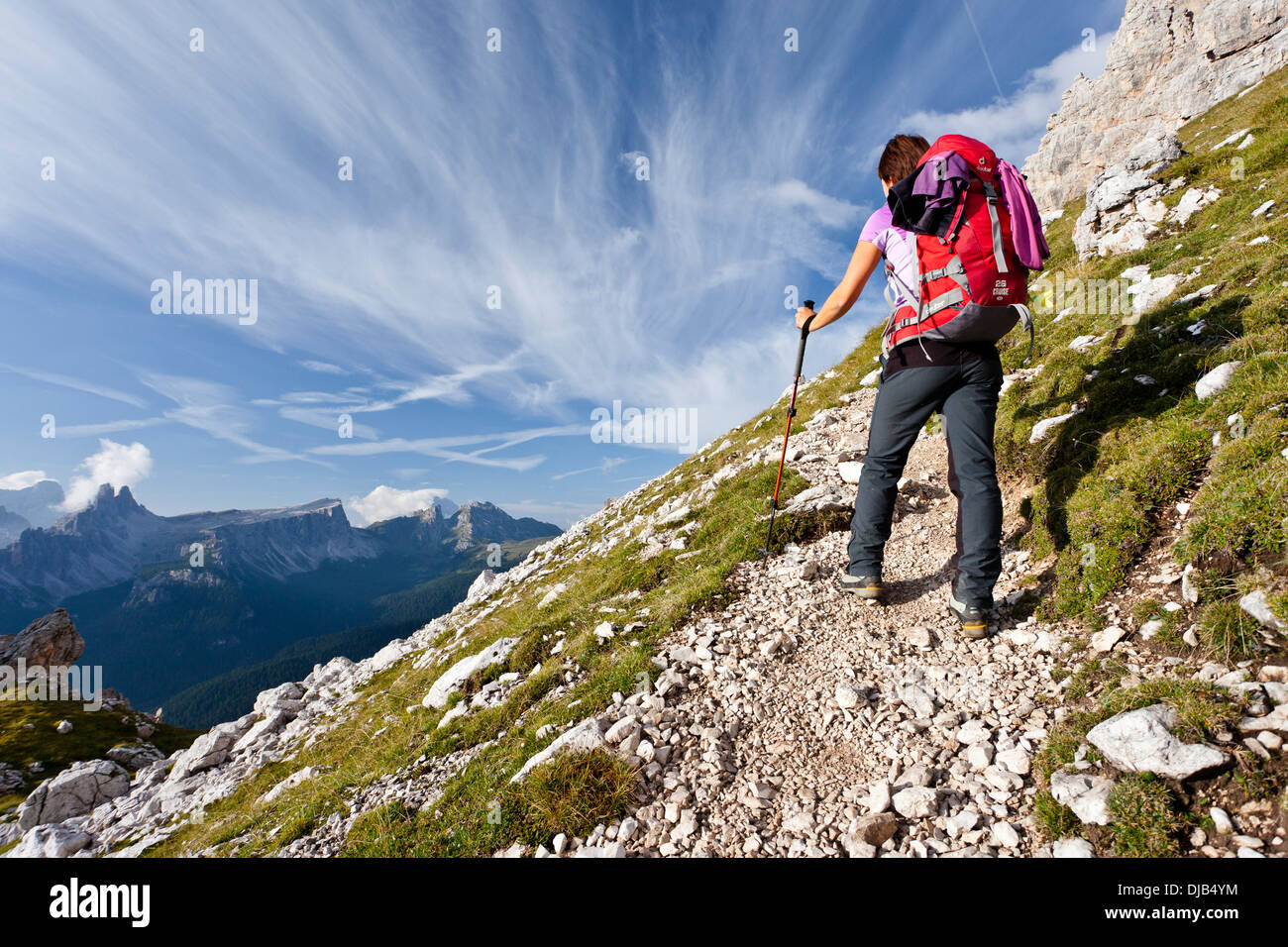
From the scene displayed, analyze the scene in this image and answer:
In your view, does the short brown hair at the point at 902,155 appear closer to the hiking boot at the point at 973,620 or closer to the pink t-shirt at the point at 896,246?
the pink t-shirt at the point at 896,246

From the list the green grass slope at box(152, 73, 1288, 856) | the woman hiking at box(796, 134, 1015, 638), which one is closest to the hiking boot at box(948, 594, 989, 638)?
the woman hiking at box(796, 134, 1015, 638)

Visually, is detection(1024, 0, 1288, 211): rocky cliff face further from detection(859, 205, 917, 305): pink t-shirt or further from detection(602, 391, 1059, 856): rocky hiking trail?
detection(602, 391, 1059, 856): rocky hiking trail

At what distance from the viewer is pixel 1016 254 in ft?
17.9

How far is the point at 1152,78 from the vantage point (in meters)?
65.4

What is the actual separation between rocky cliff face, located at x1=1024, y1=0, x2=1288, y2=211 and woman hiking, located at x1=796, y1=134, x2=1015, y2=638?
63890 mm

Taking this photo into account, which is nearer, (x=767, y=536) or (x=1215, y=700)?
(x=1215, y=700)

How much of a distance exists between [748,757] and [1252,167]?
21.8 metres

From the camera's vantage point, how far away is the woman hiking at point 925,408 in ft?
18.4

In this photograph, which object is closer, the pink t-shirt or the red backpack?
the red backpack

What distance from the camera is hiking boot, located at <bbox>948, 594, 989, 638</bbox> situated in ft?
18.3

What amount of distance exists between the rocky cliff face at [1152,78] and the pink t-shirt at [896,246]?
2513 inches

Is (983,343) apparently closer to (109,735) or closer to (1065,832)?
(1065,832)
